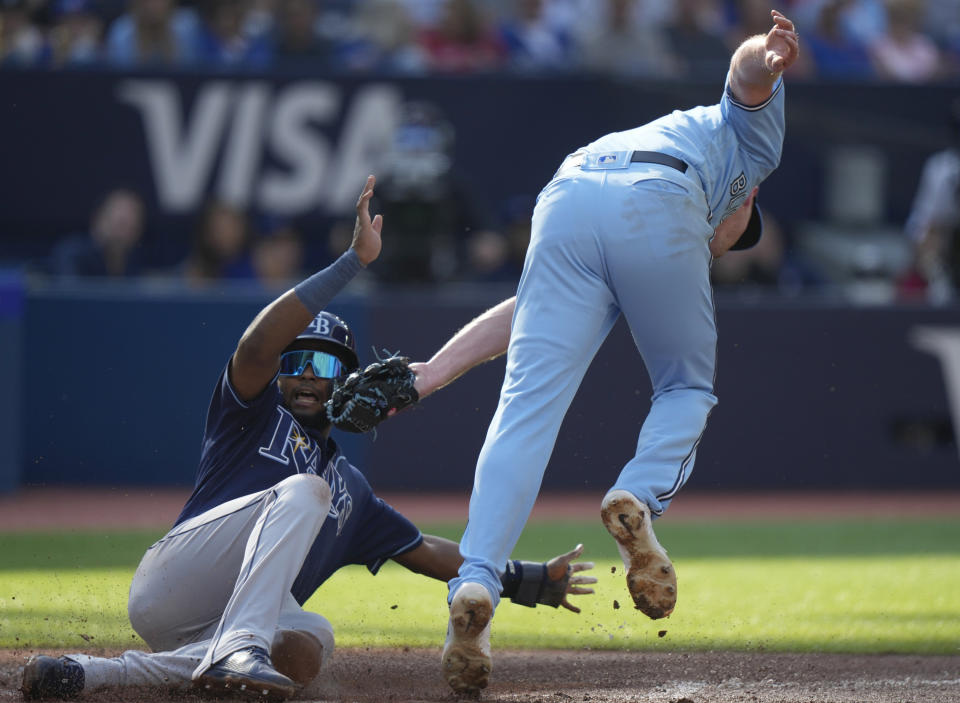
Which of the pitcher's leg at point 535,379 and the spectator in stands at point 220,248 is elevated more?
the spectator in stands at point 220,248

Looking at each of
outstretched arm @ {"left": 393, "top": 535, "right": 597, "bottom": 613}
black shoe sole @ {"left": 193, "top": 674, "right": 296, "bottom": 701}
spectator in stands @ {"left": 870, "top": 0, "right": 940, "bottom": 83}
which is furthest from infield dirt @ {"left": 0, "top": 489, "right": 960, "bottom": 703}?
spectator in stands @ {"left": 870, "top": 0, "right": 940, "bottom": 83}

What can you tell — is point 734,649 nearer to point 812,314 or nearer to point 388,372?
point 388,372

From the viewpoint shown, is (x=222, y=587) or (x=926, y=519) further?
(x=926, y=519)

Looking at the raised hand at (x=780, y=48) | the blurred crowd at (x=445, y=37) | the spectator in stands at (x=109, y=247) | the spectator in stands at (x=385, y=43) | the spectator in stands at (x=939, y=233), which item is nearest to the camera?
the raised hand at (x=780, y=48)

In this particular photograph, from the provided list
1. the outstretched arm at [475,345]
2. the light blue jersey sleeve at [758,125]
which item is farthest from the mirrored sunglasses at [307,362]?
the light blue jersey sleeve at [758,125]

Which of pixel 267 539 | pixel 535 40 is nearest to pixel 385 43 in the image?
pixel 535 40

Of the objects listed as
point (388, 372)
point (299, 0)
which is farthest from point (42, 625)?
point (299, 0)

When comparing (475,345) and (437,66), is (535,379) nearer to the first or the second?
(475,345)

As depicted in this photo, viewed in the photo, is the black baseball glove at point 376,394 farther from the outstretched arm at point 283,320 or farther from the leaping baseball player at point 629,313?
the leaping baseball player at point 629,313
